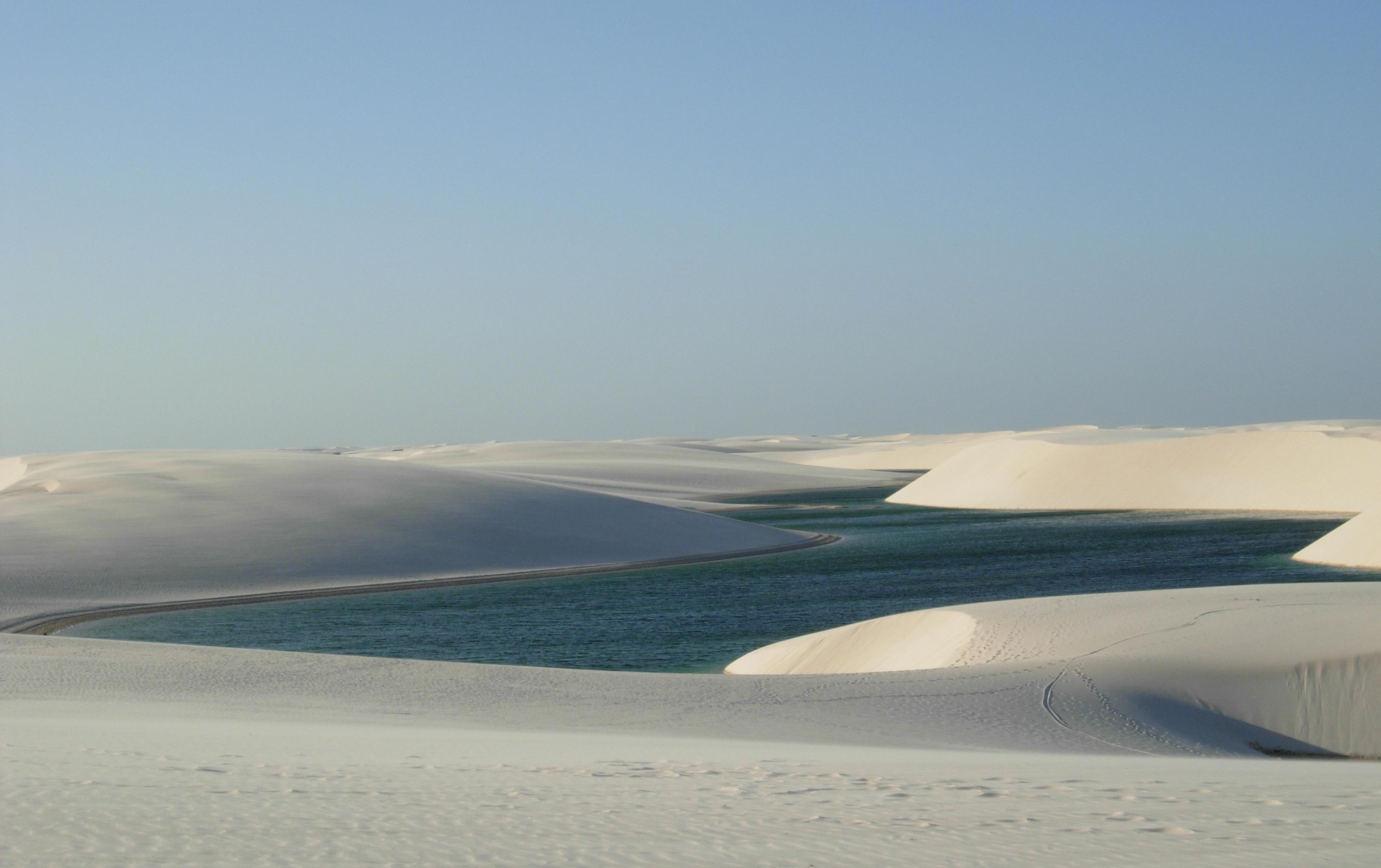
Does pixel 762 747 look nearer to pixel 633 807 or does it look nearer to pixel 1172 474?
pixel 633 807

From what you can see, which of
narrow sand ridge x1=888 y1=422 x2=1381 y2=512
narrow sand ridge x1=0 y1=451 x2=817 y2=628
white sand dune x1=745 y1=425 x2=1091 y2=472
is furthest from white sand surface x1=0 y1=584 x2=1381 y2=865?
white sand dune x1=745 y1=425 x2=1091 y2=472

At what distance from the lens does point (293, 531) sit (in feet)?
109

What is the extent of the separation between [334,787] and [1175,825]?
368 centimetres

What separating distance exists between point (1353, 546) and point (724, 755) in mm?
24024

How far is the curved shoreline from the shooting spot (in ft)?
75.4

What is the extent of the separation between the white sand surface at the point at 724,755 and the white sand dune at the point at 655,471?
46.1m

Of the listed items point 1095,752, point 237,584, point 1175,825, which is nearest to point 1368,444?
point 237,584

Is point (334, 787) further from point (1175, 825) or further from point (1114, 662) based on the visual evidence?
point (1114, 662)

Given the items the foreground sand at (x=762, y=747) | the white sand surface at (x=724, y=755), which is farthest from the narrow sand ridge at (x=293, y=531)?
the white sand surface at (x=724, y=755)

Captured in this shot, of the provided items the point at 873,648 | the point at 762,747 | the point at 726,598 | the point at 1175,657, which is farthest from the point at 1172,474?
the point at 762,747

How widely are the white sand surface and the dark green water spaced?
196 inches

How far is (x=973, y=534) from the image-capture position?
39656 millimetres

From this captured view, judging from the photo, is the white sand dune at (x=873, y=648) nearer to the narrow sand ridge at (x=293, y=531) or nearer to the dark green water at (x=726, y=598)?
A: the dark green water at (x=726, y=598)

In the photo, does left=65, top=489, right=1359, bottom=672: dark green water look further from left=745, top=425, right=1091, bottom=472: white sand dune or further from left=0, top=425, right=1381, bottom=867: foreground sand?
left=745, top=425, right=1091, bottom=472: white sand dune
